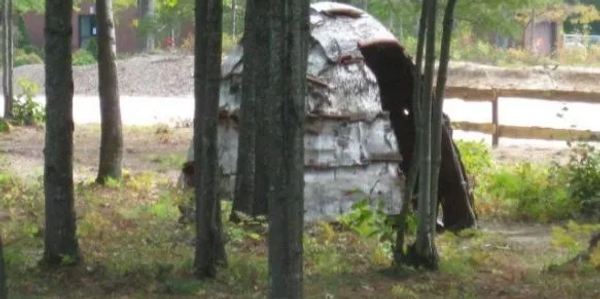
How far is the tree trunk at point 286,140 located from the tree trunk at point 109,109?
9.62m

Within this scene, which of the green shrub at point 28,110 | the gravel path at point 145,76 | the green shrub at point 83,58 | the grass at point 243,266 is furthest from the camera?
the green shrub at point 83,58

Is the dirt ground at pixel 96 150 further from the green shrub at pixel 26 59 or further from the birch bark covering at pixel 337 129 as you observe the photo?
the green shrub at pixel 26 59

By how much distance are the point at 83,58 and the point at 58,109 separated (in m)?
41.6

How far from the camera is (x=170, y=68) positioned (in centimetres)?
4459

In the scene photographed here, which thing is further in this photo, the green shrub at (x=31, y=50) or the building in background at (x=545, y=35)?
the building in background at (x=545, y=35)

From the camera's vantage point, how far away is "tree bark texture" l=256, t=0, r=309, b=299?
617cm

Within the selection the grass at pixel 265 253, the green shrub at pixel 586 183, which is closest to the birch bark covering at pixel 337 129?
the grass at pixel 265 253

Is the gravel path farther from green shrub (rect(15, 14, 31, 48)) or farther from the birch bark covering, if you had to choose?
the birch bark covering

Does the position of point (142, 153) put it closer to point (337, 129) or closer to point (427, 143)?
point (337, 129)

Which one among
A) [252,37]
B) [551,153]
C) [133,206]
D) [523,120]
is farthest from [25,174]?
[523,120]

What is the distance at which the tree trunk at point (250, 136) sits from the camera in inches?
446

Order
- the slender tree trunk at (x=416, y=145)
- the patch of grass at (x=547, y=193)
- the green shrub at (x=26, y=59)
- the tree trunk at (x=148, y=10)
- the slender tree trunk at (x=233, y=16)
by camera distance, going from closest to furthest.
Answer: the slender tree trunk at (x=416, y=145) → the patch of grass at (x=547, y=193) → the slender tree trunk at (x=233, y=16) → the tree trunk at (x=148, y=10) → the green shrub at (x=26, y=59)

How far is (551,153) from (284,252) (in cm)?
1714

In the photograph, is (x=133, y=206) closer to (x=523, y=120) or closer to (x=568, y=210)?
(x=568, y=210)
